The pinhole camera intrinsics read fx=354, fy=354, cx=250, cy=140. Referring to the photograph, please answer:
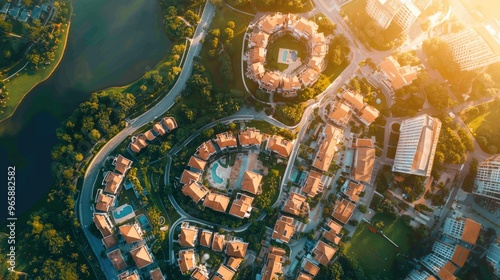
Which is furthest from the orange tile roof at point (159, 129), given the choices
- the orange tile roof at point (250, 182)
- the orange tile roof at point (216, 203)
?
the orange tile roof at point (250, 182)

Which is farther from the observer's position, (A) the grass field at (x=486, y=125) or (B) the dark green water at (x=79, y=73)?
(A) the grass field at (x=486, y=125)

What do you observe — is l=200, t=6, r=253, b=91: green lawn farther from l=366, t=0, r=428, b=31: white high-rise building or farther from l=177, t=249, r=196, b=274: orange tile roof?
l=177, t=249, r=196, b=274: orange tile roof

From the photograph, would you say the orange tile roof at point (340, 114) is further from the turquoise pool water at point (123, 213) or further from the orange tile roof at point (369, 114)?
the turquoise pool water at point (123, 213)

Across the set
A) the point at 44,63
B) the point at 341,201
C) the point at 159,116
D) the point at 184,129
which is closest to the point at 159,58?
the point at 159,116

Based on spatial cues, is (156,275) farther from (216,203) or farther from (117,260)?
(216,203)

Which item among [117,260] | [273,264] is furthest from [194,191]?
[273,264]

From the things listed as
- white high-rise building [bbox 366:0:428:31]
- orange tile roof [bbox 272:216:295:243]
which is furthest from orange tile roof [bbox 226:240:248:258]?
white high-rise building [bbox 366:0:428:31]

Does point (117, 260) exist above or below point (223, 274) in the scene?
below

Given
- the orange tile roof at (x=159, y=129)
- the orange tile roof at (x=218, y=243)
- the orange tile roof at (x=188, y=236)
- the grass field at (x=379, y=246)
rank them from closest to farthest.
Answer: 1. the orange tile roof at (x=188, y=236)
2. the orange tile roof at (x=218, y=243)
3. the grass field at (x=379, y=246)
4. the orange tile roof at (x=159, y=129)
